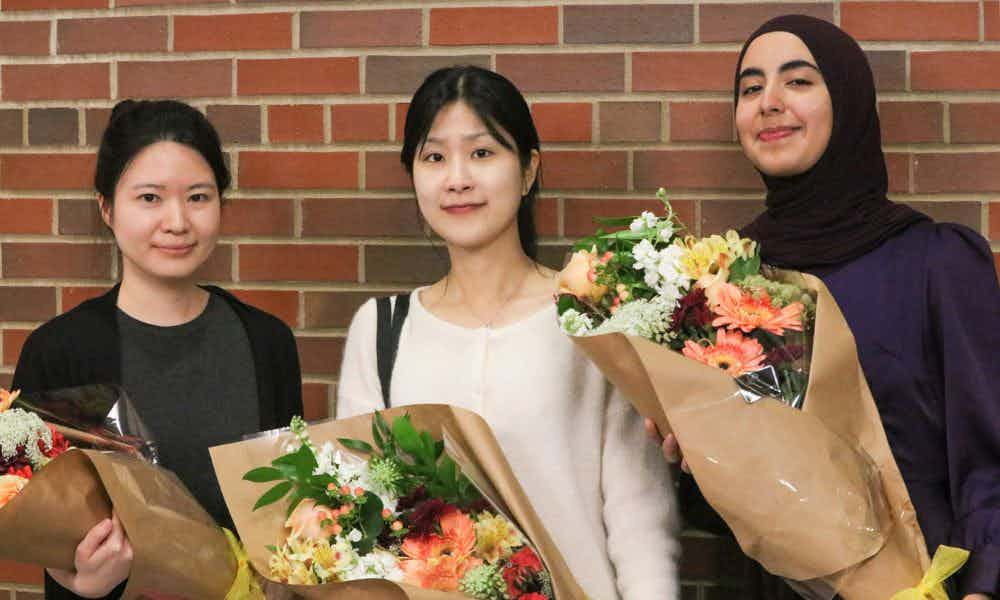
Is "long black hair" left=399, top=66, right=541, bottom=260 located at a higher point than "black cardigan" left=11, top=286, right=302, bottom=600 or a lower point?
higher

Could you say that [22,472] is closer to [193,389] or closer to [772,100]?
[193,389]

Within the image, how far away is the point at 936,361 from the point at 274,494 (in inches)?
49.0

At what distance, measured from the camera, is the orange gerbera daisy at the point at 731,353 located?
5.46 feet

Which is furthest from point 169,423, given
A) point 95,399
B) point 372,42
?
point 372,42

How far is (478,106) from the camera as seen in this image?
2146 millimetres


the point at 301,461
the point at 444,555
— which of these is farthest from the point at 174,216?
the point at 444,555

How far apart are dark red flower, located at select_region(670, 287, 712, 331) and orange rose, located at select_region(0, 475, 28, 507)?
1131 millimetres

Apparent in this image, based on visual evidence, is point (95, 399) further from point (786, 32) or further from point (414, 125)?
point (786, 32)

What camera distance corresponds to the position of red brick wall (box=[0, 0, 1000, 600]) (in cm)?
255

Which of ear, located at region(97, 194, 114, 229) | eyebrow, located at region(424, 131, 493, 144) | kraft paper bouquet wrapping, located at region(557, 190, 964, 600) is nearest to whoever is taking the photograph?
kraft paper bouquet wrapping, located at region(557, 190, 964, 600)

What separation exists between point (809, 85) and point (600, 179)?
26.9 inches

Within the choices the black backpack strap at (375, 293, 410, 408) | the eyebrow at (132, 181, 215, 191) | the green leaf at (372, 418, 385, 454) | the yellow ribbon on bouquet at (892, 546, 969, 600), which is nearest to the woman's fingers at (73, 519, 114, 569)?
the green leaf at (372, 418, 385, 454)

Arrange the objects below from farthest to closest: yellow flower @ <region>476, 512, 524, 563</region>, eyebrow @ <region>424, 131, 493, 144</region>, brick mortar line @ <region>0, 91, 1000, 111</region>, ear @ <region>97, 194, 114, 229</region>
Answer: brick mortar line @ <region>0, 91, 1000, 111</region> < ear @ <region>97, 194, 114, 229</region> < eyebrow @ <region>424, 131, 493, 144</region> < yellow flower @ <region>476, 512, 524, 563</region>

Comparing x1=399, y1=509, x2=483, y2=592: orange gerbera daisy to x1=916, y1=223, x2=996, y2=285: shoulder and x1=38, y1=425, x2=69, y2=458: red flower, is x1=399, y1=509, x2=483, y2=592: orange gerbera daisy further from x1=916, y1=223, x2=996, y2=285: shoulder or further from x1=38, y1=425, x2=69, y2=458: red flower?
x1=916, y1=223, x2=996, y2=285: shoulder
